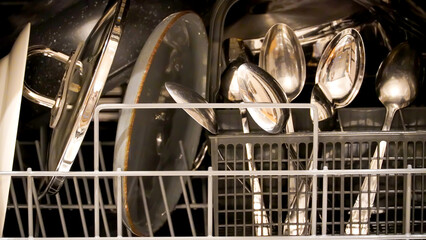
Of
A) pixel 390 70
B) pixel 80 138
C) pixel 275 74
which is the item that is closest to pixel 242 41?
pixel 275 74

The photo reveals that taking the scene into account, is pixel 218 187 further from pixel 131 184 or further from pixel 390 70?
pixel 390 70

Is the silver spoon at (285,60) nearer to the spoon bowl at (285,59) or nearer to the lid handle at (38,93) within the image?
the spoon bowl at (285,59)

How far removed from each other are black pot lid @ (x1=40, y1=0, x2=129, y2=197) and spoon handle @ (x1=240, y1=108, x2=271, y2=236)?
19 cm

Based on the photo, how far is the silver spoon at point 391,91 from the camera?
665mm

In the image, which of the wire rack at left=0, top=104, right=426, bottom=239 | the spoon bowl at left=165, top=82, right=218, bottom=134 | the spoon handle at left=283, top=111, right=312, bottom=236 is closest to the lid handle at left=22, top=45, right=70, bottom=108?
the wire rack at left=0, top=104, right=426, bottom=239

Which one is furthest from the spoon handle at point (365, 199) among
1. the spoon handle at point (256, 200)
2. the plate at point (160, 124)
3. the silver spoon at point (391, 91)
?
the plate at point (160, 124)

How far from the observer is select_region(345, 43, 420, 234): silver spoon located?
665mm

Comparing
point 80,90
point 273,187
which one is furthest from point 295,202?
point 80,90

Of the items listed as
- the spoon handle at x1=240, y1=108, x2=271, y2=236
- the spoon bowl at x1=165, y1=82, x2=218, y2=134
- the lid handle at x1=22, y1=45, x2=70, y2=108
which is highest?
the lid handle at x1=22, y1=45, x2=70, y2=108

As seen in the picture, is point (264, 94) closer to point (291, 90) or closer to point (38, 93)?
point (291, 90)

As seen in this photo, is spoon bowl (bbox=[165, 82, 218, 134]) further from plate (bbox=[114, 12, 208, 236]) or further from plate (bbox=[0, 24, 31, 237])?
plate (bbox=[0, 24, 31, 237])

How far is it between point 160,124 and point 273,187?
0.70 ft

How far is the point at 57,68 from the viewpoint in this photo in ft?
2.59

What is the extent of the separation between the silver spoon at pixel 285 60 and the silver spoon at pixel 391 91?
10 centimetres
